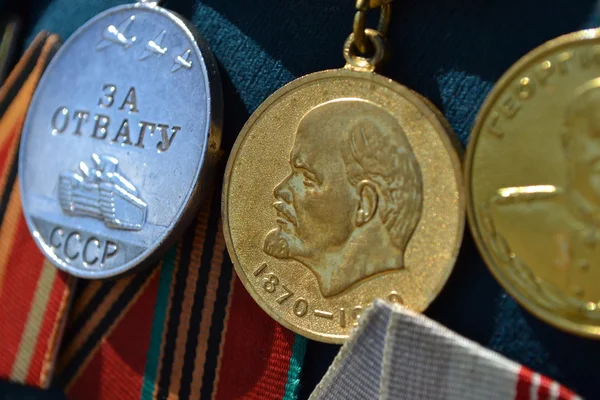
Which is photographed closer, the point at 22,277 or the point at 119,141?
the point at 119,141

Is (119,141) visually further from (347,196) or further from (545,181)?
(545,181)

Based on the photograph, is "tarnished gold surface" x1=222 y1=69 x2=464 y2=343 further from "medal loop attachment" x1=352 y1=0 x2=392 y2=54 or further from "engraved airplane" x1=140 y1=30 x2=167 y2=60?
"engraved airplane" x1=140 y1=30 x2=167 y2=60

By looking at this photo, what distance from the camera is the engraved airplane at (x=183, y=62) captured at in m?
0.68

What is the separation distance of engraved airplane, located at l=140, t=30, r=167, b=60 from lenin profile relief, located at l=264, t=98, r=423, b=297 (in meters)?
0.22

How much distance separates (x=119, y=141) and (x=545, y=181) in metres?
0.48

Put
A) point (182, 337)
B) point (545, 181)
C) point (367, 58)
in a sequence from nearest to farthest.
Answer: point (545, 181) < point (367, 58) < point (182, 337)

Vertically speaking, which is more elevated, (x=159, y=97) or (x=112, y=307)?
(x=159, y=97)

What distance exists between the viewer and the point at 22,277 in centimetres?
82

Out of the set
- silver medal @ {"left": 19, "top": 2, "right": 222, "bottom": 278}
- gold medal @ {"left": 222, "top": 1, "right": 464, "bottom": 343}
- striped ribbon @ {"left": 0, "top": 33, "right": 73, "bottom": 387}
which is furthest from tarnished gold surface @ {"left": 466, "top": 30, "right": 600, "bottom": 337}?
striped ribbon @ {"left": 0, "top": 33, "right": 73, "bottom": 387}

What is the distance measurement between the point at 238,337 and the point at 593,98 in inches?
16.5

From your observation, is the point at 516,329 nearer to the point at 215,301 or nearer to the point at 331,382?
the point at 331,382

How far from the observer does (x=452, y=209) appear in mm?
527

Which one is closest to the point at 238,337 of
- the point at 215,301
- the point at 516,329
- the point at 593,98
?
the point at 215,301

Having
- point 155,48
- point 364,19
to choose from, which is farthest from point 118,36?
point 364,19
